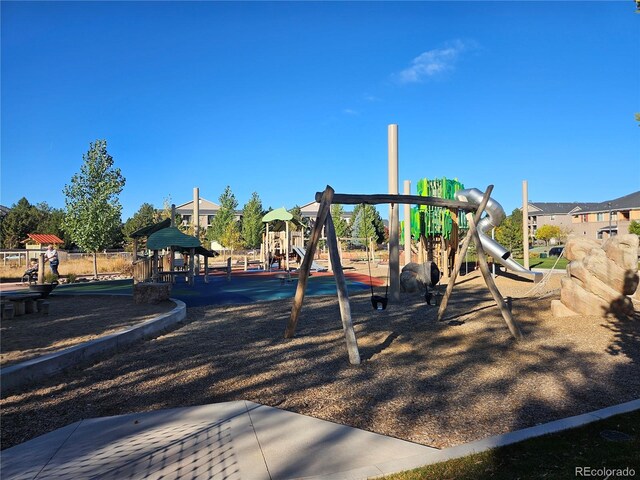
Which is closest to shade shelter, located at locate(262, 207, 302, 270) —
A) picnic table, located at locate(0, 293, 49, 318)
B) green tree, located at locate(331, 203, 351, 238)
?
picnic table, located at locate(0, 293, 49, 318)

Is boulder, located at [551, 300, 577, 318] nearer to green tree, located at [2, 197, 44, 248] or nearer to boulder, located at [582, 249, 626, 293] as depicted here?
boulder, located at [582, 249, 626, 293]

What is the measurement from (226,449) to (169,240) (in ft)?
52.4

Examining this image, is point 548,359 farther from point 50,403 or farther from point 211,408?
point 50,403

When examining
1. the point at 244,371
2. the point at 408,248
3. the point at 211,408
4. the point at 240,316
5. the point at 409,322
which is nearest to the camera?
the point at 211,408

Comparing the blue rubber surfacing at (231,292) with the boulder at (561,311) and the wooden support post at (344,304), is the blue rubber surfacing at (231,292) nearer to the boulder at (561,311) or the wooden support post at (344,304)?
the wooden support post at (344,304)

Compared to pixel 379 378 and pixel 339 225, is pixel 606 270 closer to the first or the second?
pixel 379 378

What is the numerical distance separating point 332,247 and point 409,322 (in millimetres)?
3460

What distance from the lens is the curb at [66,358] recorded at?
547 cm

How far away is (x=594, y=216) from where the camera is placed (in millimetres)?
69562

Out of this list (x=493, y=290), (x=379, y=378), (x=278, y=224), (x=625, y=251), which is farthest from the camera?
(x=278, y=224)

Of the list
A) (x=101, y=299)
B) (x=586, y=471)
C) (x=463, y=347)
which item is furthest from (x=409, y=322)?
(x=101, y=299)

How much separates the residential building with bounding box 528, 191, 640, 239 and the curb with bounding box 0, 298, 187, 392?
4917cm

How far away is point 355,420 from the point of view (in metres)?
4.35

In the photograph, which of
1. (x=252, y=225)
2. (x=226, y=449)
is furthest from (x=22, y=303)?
(x=252, y=225)
